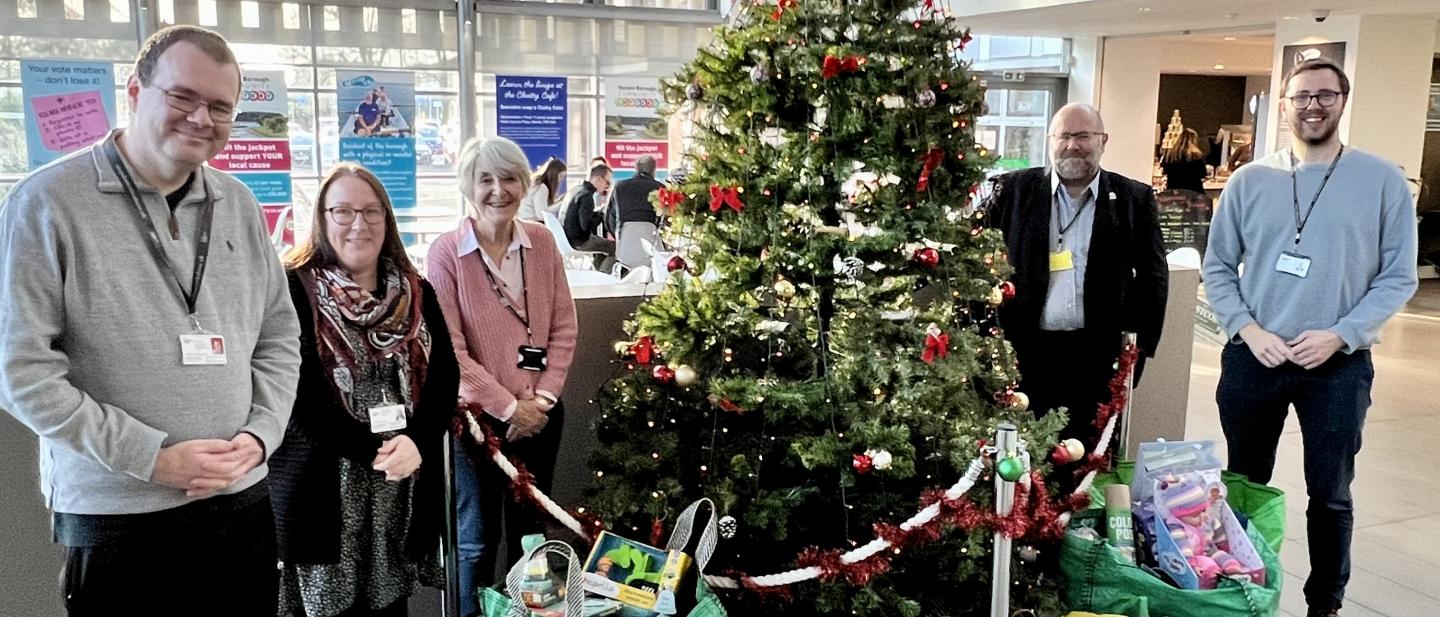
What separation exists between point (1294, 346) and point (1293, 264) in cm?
22

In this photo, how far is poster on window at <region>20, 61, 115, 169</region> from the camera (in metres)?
6.90

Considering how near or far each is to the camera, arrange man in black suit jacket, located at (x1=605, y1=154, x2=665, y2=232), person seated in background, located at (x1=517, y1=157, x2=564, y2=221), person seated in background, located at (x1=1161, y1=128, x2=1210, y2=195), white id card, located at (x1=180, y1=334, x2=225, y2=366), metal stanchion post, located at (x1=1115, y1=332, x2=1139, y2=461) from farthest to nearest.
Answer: person seated in background, located at (x1=1161, y1=128, x2=1210, y2=195), person seated in background, located at (x1=517, y1=157, x2=564, y2=221), man in black suit jacket, located at (x1=605, y1=154, x2=665, y2=232), metal stanchion post, located at (x1=1115, y1=332, x2=1139, y2=461), white id card, located at (x1=180, y1=334, x2=225, y2=366)

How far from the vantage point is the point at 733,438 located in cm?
283

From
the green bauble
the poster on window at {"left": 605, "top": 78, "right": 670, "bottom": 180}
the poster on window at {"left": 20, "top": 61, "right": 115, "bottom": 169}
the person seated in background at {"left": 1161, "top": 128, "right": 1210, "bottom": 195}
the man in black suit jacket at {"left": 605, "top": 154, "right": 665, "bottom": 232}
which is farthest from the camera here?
the person seated in background at {"left": 1161, "top": 128, "right": 1210, "bottom": 195}

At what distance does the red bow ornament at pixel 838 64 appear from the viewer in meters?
2.56

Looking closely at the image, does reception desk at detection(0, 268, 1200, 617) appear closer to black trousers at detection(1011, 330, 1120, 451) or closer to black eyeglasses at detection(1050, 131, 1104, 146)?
black trousers at detection(1011, 330, 1120, 451)

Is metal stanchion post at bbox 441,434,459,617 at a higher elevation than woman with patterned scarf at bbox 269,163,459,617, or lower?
lower

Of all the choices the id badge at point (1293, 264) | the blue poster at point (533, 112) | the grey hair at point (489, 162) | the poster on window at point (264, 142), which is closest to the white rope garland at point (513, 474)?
the grey hair at point (489, 162)

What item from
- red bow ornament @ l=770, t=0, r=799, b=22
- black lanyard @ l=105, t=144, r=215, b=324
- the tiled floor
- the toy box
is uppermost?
red bow ornament @ l=770, t=0, r=799, b=22

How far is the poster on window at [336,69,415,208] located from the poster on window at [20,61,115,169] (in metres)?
1.51

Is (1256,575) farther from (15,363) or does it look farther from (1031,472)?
(15,363)

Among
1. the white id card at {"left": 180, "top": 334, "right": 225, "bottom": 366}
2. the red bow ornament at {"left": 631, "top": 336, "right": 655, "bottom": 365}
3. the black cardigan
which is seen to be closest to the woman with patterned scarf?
the black cardigan

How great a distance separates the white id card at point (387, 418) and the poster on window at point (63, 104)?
5.95 meters

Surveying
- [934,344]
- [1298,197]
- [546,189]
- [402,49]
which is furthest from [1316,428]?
[402,49]
